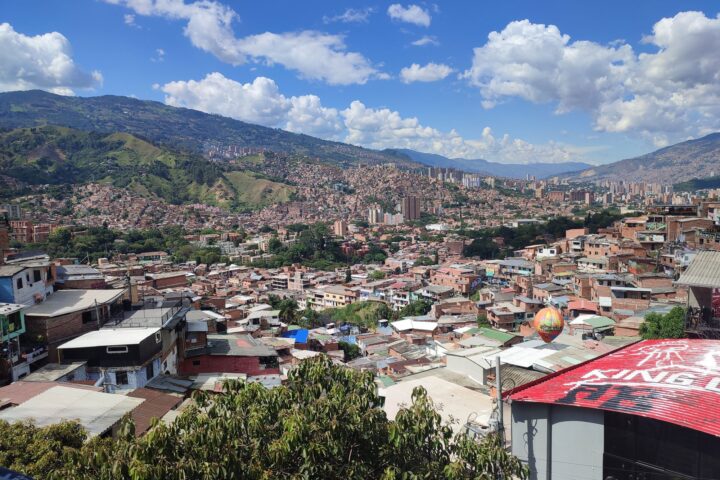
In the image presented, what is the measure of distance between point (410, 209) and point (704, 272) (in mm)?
93708

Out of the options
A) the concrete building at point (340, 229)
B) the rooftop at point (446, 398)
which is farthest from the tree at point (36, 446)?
the concrete building at point (340, 229)

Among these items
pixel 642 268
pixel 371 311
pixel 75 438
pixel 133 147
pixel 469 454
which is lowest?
pixel 371 311

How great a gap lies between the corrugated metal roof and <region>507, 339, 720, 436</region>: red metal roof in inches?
92.1

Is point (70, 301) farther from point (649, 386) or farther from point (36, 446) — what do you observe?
point (649, 386)

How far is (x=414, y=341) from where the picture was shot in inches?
973

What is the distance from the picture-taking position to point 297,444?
11.8ft

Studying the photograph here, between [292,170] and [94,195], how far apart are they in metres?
68.8

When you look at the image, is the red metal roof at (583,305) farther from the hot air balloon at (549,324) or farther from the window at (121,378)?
the window at (121,378)

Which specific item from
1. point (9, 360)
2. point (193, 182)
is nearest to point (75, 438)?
point (9, 360)

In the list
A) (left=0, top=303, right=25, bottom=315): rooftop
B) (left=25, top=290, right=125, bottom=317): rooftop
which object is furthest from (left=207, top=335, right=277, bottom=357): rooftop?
(left=0, top=303, right=25, bottom=315): rooftop

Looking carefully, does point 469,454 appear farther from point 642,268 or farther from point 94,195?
point 94,195

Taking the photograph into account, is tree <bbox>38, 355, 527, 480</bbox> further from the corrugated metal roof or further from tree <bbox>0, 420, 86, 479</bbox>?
the corrugated metal roof

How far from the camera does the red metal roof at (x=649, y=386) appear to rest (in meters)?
4.42

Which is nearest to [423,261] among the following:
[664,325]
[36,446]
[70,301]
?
[664,325]
